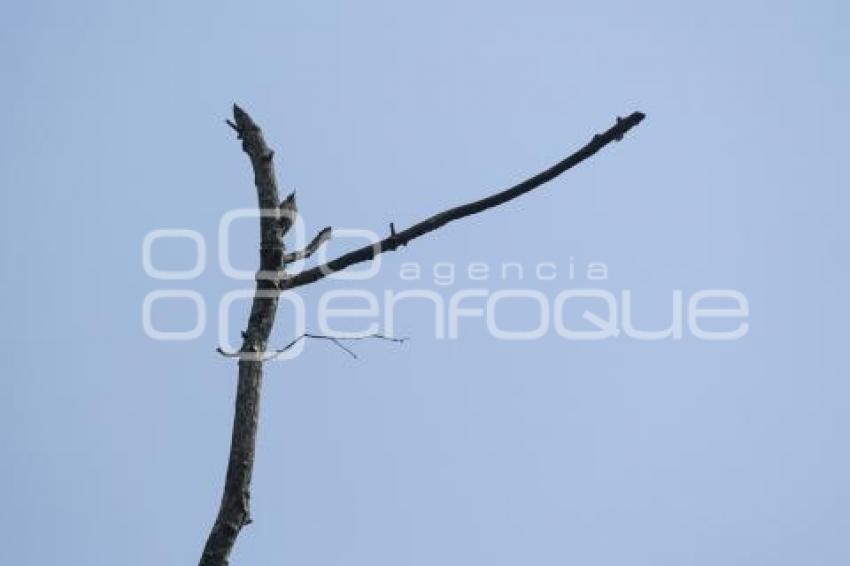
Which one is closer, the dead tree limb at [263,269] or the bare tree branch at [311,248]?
the dead tree limb at [263,269]

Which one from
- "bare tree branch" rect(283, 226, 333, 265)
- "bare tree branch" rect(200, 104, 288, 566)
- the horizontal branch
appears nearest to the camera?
the horizontal branch

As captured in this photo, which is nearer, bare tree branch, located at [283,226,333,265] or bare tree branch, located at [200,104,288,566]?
bare tree branch, located at [200,104,288,566]

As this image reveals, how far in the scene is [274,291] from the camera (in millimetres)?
4336

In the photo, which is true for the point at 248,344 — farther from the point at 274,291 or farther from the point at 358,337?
the point at 358,337

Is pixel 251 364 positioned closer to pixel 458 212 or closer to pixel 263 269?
pixel 263 269

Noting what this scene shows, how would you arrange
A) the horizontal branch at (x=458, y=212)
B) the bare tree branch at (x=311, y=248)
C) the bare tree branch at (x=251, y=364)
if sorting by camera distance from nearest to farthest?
the horizontal branch at (x=458, y=212), the bare tree branch at (x=251, y=364), the bare tree branch at (x=311, y=248)

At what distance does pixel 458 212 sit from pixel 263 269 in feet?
3.87

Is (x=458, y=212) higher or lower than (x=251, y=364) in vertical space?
higher

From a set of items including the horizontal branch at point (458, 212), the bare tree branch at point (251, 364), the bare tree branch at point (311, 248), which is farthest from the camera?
the bare tree branch at point (311, 248)

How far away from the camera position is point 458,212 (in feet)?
12.6

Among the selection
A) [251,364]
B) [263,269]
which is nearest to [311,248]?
[263,269]

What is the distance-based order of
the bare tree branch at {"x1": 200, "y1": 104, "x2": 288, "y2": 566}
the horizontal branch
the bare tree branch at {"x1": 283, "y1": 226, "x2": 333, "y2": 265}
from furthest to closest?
the bare tree branch at {"x1": 283, "y1": 226, "x2": 333, "y2": 265}
the bare tree branch at {"x1": 200, "y1": 104, "x2": 288, "y2": 566}
the horizontal branch

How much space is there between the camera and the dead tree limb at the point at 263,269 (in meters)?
3.58

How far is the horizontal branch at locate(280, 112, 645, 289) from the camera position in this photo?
138 inches
